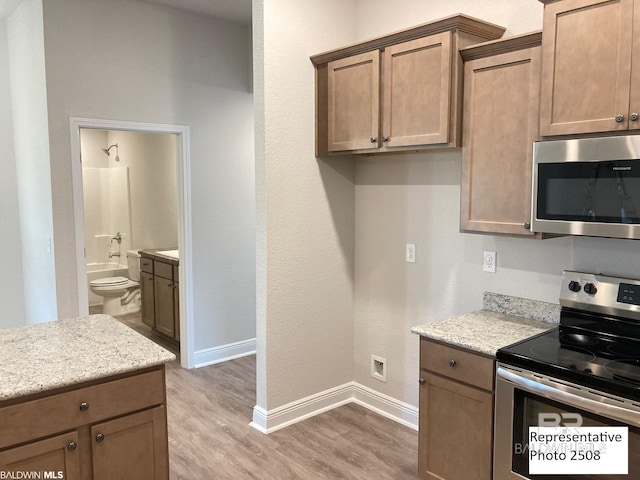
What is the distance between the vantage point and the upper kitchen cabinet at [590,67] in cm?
187

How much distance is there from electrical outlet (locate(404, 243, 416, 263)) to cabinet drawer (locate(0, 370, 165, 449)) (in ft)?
5.66

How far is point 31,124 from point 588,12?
389 centimetres

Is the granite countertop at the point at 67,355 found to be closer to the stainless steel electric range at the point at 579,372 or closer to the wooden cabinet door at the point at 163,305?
the stainless steel electric range at the point at 579,372

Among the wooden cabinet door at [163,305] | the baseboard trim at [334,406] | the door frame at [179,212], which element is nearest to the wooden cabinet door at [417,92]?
the baseboard trim at [334,406]

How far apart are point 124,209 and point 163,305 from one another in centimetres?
233

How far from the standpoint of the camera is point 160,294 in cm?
493

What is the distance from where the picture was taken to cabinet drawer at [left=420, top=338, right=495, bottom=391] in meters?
2.17

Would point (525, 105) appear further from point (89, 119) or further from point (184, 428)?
point (89, 119)

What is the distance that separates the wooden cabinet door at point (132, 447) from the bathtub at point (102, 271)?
16.6 feet

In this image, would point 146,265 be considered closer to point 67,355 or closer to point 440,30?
point 67,355

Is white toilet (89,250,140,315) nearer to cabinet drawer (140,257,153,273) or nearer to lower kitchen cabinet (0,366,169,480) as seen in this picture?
cabinet drawer (140,257,153,273)

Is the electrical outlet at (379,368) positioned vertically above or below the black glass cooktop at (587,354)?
below

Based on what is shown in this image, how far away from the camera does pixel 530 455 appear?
202 centimetres

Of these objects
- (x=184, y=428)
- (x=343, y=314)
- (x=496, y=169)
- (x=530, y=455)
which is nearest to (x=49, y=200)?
(x=184, y=428)
